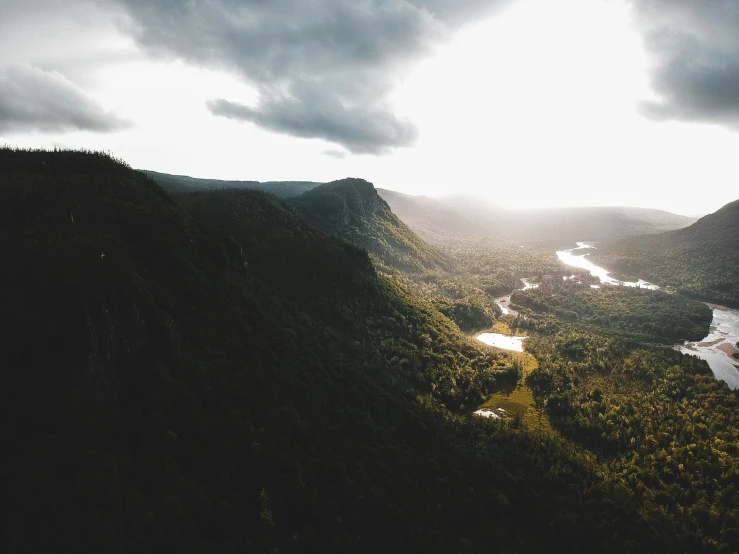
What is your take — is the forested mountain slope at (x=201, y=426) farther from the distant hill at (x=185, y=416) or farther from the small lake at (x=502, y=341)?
the small lake at (x=502, y=341)

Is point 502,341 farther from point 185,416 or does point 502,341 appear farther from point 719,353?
point 185,416

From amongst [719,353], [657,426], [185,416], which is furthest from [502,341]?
[185,416]

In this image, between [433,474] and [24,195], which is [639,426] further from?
[24,195]

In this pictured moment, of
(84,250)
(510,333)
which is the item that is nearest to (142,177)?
(84,250)

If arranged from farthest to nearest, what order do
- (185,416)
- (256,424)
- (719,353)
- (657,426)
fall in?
(719,353) < (657,426) < (256,424) < (185,416)

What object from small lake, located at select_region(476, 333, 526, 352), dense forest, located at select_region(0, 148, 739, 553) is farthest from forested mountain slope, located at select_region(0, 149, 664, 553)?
small lake, located at select_region(476, 333, 526, 352)

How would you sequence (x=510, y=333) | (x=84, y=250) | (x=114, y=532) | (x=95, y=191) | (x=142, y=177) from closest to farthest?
(x=114, y=532) → (x=84, y=250) → (x=95, y=191) → (x=142, y=177) → (x=510, y=333)

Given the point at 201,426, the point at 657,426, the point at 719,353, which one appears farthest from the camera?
Result: the point at 719,353
